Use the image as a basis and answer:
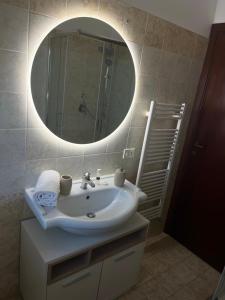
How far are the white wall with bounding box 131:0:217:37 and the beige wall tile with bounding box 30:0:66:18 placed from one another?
483mm

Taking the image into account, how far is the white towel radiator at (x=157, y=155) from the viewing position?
76.3 inches

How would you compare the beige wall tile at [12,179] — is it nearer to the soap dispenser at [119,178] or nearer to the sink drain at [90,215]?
the sink drain at [90,215]

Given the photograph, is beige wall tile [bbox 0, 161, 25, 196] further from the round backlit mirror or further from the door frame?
the door frame

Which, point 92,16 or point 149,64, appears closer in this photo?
point 92,16

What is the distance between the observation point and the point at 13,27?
1158 mm

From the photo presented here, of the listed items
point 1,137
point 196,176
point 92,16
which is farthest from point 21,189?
point 196,176

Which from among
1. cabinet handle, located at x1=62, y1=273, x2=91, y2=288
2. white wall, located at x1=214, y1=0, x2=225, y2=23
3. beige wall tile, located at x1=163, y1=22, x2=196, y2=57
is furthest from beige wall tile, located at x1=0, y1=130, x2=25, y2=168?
white wall, located at x1=214, y1=0, x2=225, y2=23

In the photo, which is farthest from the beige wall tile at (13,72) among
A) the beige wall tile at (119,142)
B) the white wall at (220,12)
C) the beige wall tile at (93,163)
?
the white wall at (220,12)

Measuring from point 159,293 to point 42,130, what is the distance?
5.25 feet

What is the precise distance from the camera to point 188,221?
2438 millimetres

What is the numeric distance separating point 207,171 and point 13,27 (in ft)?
6.39

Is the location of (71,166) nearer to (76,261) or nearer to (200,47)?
(76,261)

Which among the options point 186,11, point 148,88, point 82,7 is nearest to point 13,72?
point 82,7

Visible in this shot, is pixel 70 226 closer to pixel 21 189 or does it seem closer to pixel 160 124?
pixel 21 189
